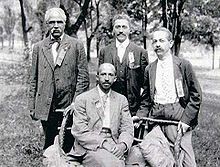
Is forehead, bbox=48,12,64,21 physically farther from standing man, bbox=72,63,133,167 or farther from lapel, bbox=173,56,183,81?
lapel, bbox=173,56,183,81

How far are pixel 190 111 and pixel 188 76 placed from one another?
0.36 metres

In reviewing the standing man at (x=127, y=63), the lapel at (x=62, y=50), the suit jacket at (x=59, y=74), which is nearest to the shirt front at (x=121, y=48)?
the standing man at (x=127, y=63)

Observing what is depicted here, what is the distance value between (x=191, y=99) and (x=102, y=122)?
3.08 ft

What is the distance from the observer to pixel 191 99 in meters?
4.22

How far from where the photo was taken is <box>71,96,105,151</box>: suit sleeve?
4117 mm

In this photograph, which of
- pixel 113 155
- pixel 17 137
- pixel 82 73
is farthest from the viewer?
pixel 17 137

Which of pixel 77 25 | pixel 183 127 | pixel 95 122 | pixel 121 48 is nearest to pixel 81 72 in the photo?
pixel 121 48

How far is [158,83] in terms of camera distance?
433 cm

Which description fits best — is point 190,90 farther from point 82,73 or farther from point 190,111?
point 82,73

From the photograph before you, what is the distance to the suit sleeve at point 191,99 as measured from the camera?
4.19 meters

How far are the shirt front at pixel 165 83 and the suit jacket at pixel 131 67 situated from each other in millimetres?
729

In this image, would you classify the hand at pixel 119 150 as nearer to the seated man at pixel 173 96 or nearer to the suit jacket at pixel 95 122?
the suit jacket at pixel 95 122

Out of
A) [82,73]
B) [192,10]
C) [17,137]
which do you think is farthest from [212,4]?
[82,73]

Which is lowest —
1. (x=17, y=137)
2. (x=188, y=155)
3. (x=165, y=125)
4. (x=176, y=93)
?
(x=17, y=137)
